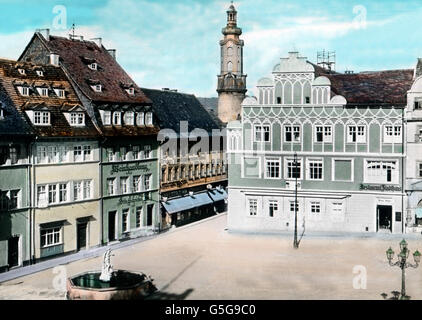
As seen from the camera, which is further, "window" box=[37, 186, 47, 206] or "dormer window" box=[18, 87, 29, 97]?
"dormer window" box=[18, 87, 29, 97]

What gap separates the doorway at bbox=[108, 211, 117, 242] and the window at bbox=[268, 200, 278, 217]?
1288cm

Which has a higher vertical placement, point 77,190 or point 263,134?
point 263,134

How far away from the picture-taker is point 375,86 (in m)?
53.0

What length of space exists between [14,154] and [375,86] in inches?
1160

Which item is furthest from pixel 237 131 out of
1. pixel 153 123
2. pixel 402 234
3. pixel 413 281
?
pixel 413 281

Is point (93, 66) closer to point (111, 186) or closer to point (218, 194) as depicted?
point (111, 186)

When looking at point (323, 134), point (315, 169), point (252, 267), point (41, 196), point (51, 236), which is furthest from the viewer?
point (315, 169)

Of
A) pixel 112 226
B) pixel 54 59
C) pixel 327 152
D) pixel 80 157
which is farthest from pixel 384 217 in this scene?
pixel 54 59

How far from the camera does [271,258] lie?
138ft

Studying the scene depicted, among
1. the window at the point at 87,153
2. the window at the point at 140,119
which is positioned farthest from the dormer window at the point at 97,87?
the window at the point at 87,153

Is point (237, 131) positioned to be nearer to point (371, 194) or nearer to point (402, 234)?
point (371, 194)

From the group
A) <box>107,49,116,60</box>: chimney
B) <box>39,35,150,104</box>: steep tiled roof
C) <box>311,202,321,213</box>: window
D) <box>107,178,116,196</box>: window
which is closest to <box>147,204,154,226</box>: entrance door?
<box>107,178,116,196</box>: window

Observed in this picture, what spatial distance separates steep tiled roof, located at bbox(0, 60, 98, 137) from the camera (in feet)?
140

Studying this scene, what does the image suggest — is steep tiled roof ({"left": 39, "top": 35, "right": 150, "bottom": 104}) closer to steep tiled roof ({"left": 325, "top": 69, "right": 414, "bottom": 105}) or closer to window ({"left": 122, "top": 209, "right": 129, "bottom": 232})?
window ({"left": 122, "top": 209, "right": 129, "bottom": 232})
